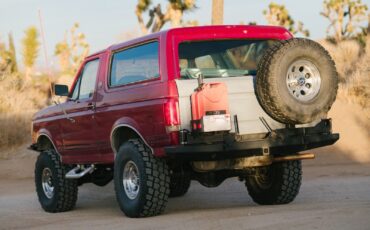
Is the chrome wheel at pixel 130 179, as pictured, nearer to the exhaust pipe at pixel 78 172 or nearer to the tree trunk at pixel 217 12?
the exhaust pipe at pixel 78 172

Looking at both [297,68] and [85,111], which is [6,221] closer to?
[85,111]

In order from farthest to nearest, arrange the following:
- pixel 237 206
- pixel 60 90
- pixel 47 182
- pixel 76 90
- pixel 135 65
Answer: pixel 47 182 < pixel 60 90 < pixel 76 90 < pixel 237 206 < pixel 135 65

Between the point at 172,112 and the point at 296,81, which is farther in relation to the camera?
the point at 296,81

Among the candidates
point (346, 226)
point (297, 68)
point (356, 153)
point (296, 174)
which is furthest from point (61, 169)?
point (356, 153)

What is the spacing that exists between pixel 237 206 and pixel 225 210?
97 centimetres

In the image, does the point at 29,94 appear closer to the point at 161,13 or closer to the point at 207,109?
the point at 161,13

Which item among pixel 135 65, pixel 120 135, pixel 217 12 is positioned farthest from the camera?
pixel 217 12

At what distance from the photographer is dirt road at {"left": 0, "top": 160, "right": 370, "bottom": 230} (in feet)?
24.8

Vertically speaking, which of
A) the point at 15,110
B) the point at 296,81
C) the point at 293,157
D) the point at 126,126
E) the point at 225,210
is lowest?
the point at 225,210

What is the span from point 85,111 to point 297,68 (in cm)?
292

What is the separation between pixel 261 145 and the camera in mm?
8227

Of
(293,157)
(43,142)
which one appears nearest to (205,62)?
(293,157)

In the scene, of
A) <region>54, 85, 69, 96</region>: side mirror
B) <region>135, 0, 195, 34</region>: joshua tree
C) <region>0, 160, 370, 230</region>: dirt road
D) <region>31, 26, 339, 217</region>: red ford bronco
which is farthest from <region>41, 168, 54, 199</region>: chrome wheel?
<region>135, 0, 195, 34</region>: joshua tree

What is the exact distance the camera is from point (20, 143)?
867 inches
